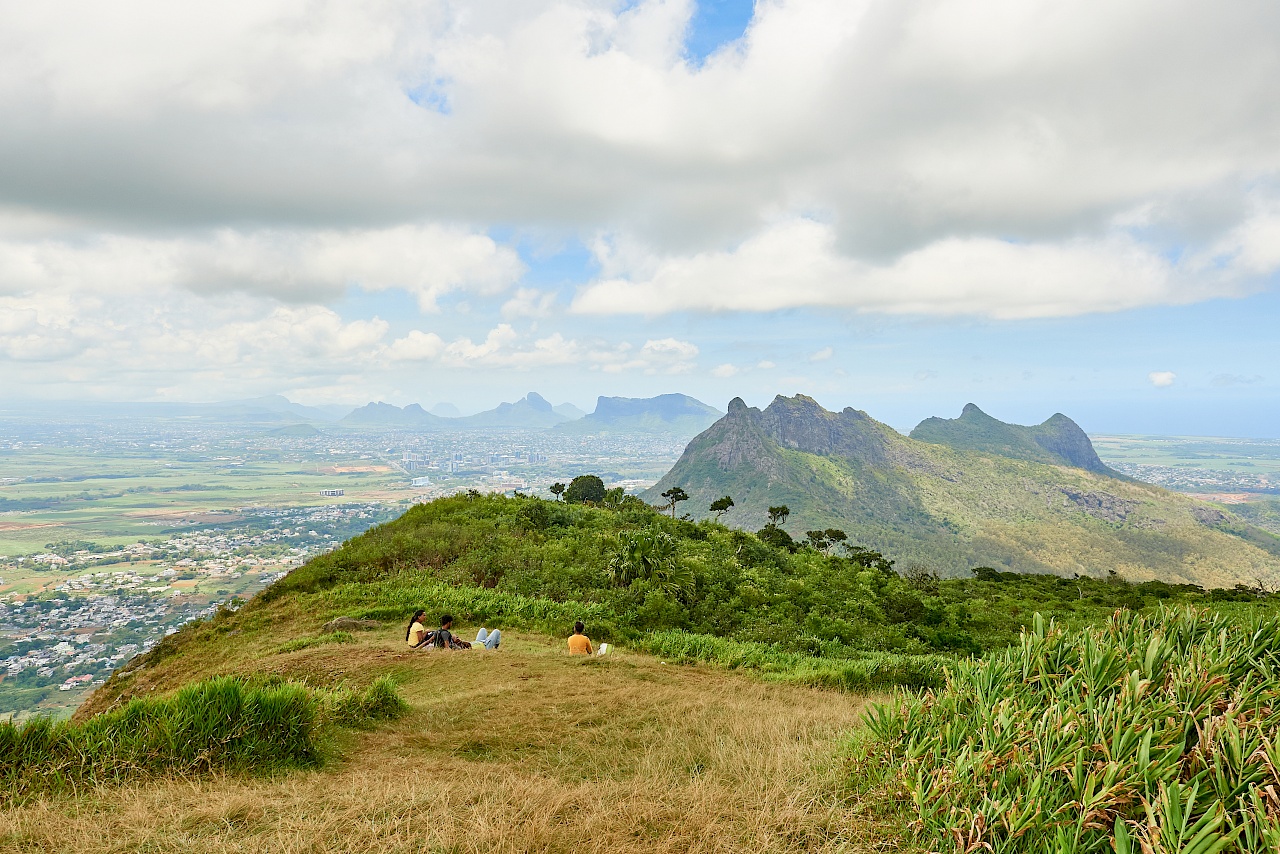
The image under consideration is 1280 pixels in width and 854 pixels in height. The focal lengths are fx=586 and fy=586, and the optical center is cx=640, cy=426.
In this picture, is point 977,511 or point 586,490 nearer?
point 586,490

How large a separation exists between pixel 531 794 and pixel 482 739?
9.40ft

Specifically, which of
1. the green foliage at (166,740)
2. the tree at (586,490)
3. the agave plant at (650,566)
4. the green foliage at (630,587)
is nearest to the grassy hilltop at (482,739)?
the green foliage at (166,740)

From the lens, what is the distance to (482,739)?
7598 mm

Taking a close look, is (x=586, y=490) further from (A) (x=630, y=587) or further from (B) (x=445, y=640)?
(B) (x=445, y=640)

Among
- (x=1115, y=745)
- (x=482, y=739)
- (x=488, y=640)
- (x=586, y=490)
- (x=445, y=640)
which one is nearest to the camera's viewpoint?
(x=1115, y=745)

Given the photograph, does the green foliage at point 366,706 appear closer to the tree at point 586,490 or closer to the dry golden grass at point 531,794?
the dry golden grass at point 531,794

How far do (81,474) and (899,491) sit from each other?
242m

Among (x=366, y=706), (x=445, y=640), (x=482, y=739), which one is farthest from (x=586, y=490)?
(x=482, y=739)

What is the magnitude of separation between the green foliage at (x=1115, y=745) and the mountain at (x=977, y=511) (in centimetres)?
11705

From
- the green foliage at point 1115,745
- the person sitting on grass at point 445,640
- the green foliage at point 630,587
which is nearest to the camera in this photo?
the green foliage at point 1115,745

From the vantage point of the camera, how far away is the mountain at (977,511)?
121 metres

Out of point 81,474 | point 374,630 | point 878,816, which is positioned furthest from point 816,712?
point 81,474

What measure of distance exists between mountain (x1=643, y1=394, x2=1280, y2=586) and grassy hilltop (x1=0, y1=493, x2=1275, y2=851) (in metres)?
109

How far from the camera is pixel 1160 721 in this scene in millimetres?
3871
